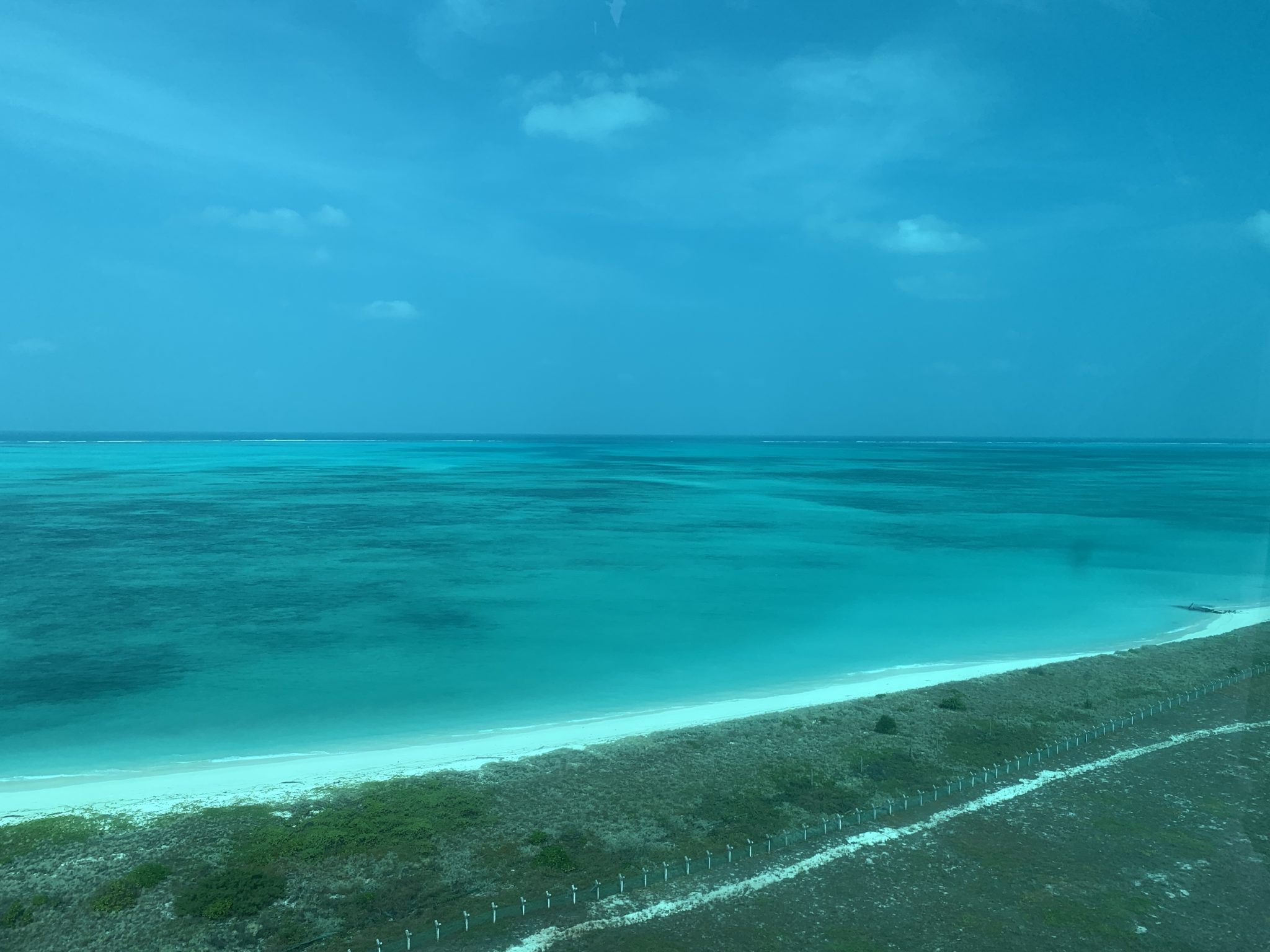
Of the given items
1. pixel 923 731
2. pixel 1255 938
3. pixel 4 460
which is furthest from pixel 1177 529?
pixel 4 460

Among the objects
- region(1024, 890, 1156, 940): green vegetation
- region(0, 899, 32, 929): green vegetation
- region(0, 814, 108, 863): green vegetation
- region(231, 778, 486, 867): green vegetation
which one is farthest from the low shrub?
region(1024, 890, 1156, 940): green vegetation

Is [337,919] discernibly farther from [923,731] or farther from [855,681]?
[855,681]

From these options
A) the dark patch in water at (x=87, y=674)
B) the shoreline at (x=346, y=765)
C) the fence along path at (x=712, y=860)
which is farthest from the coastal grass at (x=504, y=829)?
the dark patch in water at (x=87, y=674)

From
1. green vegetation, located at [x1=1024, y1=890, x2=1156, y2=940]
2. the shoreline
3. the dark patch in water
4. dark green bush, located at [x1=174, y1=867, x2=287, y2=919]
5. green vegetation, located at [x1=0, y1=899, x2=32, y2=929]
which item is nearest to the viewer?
green vegetation, located at [x1=0, y1=899, x2=32, y2=929]

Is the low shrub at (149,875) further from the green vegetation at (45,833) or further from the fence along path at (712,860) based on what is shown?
the fence along path at (712,860)

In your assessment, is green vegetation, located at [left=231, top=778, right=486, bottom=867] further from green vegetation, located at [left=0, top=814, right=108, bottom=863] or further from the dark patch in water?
the dark patch in water

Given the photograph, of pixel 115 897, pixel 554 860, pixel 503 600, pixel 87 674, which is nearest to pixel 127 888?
pixel 115 897
